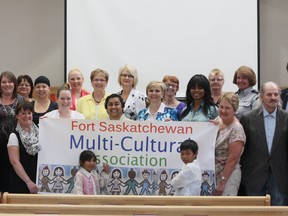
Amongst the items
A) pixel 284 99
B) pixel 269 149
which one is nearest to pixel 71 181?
pixel 269 149

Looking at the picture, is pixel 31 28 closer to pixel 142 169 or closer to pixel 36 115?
pixel 36 115

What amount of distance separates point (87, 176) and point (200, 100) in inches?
50.2

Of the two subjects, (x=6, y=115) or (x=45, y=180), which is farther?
(x=6, y=115)

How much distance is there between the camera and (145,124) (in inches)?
209

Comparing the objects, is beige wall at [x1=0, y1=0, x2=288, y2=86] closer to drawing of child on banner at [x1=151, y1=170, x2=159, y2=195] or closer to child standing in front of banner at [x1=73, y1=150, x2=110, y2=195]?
child standing in front of banner at [x1=73, y1=150, x2=110, y2=195]

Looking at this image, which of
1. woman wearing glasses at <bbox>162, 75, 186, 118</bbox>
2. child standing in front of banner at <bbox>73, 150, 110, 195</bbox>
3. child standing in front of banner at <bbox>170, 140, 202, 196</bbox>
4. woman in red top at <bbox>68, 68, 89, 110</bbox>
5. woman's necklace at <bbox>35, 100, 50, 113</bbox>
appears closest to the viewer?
child standing in front of banner at <bbox>170, 140, 202, 196</bbox>

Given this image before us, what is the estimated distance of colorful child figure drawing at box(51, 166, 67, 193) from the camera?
5.27 metres

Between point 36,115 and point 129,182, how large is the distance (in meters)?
1.18

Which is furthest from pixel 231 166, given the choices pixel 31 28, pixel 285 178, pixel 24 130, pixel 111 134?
pixel 31 28

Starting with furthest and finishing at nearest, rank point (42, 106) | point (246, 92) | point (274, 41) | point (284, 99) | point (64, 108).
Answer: point (274, 41) → point (284, 99) → point (246, 92) → point (42, 106) → point (64, 108)

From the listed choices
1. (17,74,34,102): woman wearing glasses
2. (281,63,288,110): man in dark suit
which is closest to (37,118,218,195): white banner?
(17,74,34,102): woman wearing glasses

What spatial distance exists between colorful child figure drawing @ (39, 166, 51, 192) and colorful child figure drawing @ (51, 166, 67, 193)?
6 centimetres

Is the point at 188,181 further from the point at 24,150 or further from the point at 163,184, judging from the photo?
the point at 24,150

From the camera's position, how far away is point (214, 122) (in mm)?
5238
